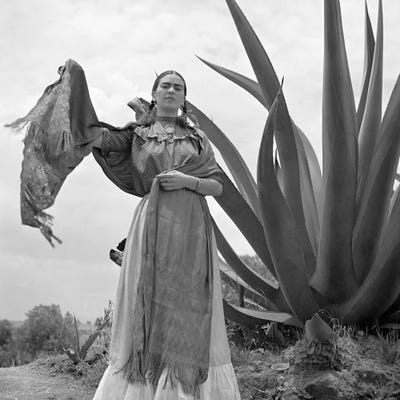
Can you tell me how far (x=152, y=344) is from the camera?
2.83m

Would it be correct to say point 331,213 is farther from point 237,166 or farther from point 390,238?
point 237,166

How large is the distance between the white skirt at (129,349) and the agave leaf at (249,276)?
1621 millimetres

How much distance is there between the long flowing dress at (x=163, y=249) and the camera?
A: 287 cm

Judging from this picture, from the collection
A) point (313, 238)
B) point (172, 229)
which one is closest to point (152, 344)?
point (172, 229)

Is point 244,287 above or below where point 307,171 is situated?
below

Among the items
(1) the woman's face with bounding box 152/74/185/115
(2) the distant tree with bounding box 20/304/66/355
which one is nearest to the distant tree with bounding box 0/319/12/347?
(2) the distant tree with bounding box 20/304/66/355

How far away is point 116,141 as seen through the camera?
10.1 ft

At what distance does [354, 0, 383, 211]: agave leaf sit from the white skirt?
1.98 m

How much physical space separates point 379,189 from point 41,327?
8.84 m

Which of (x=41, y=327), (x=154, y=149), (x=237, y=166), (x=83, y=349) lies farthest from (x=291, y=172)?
(x=41, y=327)

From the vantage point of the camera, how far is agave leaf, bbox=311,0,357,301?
3.96m

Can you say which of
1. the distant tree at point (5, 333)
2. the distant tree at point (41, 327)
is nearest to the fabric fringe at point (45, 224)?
the distant tree at point (41, 327)

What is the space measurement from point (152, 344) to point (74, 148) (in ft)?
3.00

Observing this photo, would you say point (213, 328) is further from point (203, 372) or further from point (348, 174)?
point (348, 174)
